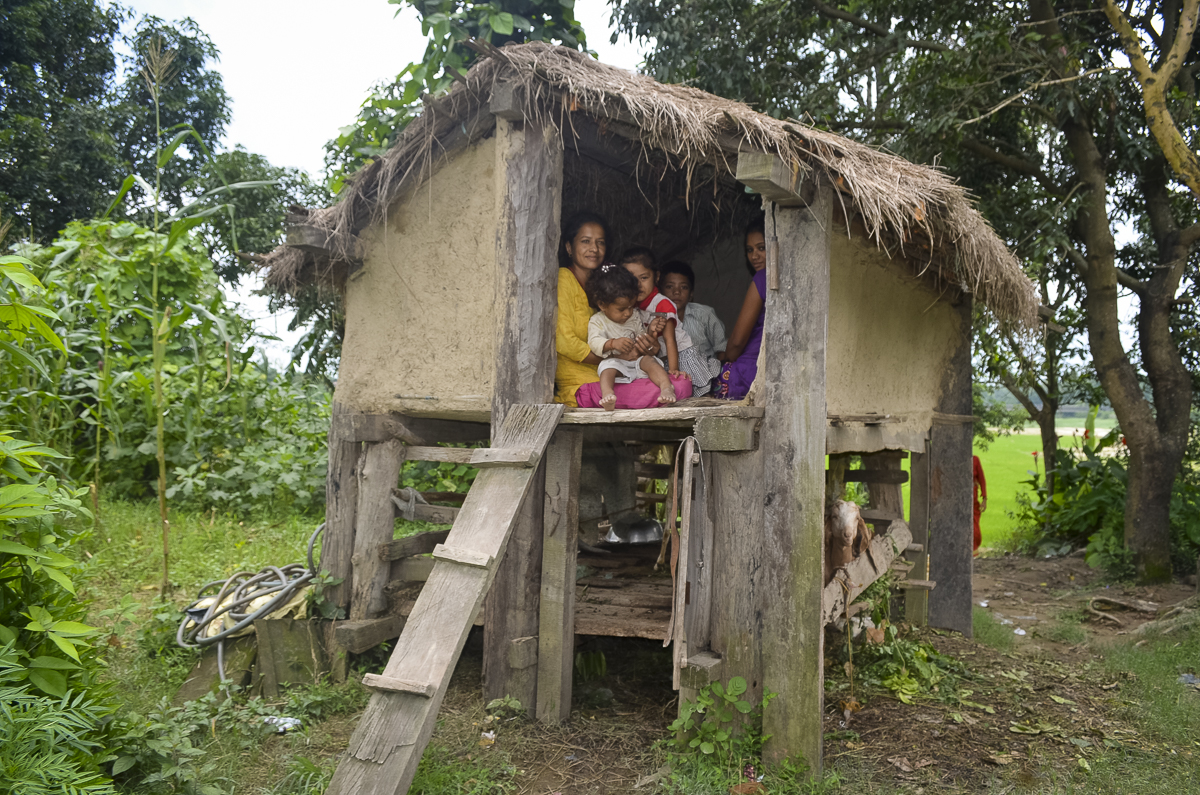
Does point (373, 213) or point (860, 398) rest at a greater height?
point (373, 213)

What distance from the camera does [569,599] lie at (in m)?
4.15

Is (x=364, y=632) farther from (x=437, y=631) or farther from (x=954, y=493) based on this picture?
(x=954, y=493)

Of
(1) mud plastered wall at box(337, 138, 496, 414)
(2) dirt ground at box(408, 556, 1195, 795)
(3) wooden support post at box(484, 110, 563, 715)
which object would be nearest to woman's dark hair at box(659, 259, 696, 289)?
(3) wooden support post at box(484, 110, 563, 715)

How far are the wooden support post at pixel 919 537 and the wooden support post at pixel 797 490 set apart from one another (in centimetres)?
268

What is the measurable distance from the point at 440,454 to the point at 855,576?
238 centimetres

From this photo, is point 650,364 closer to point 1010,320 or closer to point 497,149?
point 497,149

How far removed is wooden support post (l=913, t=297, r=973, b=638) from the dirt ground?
0.24 m

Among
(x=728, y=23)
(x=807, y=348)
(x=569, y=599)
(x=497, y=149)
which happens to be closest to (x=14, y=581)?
(x=569, y=599)

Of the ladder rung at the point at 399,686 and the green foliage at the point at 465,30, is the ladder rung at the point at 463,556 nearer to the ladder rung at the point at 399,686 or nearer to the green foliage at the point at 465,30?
the ladder rung at the point at 399,686

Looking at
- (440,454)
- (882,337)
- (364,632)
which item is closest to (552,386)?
(440,454)

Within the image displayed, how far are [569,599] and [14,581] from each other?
2336 millimetres

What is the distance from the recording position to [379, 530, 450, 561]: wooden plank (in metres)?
4.83

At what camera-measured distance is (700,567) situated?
Answer: 382 cm

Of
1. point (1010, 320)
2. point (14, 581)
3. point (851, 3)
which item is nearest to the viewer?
point (14, 581)
